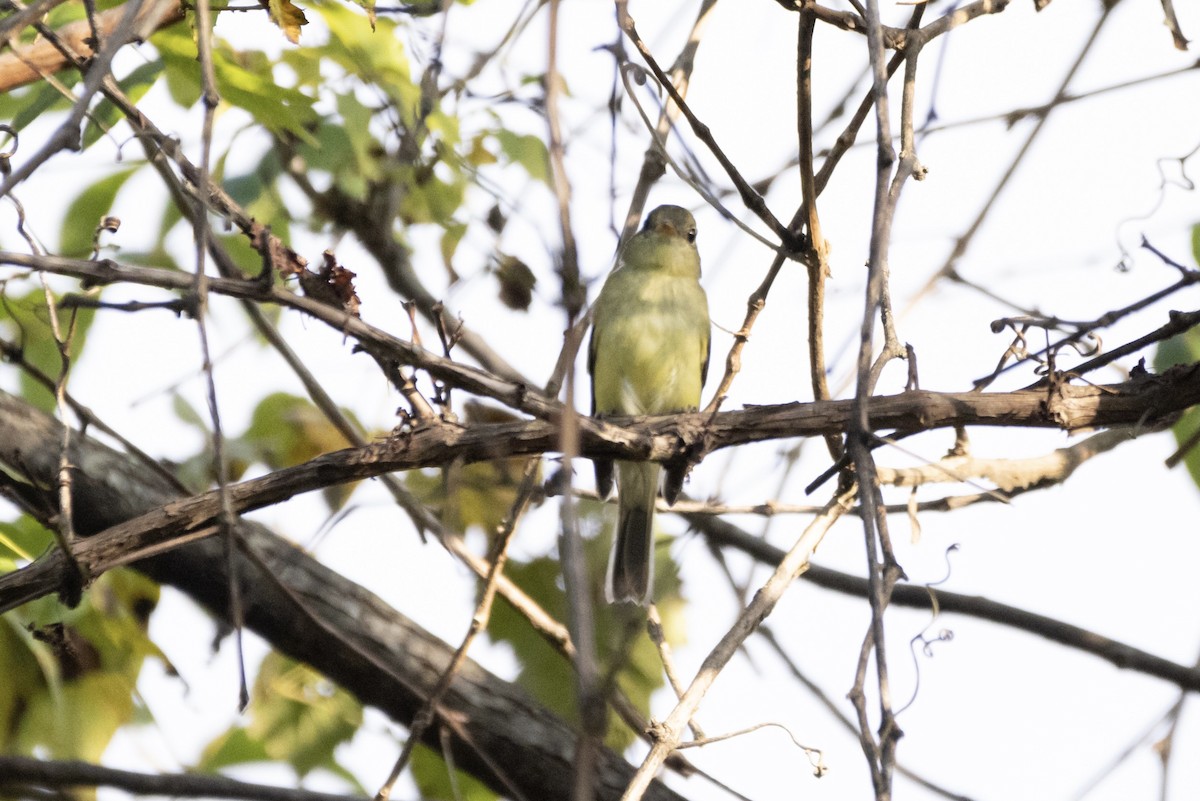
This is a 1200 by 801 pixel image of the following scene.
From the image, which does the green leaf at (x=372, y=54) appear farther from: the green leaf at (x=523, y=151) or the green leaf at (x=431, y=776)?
the green leaf at (x=431, y=776)

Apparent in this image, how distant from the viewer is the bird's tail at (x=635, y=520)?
17.1 ft

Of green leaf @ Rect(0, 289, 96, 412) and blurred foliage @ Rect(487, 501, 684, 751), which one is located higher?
blurred foliage @ Rect(487, 501, 684, 751)

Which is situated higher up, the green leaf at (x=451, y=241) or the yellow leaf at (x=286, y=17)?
the green leaf at (x=451, y=241)

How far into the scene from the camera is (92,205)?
4.41 m

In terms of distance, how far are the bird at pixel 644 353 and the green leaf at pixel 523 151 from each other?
98cm

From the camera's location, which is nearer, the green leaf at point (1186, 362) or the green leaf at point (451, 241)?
the green leaf at point (1186, 362)

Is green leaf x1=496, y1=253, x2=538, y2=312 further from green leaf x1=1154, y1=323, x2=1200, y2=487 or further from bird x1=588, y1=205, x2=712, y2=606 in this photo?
green leaf x1=1154, y1=323, x2=1200, y2=487

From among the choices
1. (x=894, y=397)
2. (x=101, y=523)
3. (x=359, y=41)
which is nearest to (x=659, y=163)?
(x=359, y=41)

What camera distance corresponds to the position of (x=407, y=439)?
2945mm

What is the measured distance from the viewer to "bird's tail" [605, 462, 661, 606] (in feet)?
17.1

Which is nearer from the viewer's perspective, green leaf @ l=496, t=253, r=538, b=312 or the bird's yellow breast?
green leaf @ l=496, t=253, r=538, b=312

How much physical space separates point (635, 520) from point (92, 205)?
2442mm

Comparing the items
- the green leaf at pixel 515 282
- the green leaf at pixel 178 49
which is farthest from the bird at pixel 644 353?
the green leaf at pixel 178 49

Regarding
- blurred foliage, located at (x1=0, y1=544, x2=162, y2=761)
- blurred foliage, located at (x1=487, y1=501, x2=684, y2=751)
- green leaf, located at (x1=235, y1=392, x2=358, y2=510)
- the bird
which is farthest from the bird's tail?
blurred foliage, located at (x1=0, y1=544, x2=162, y2=761)
